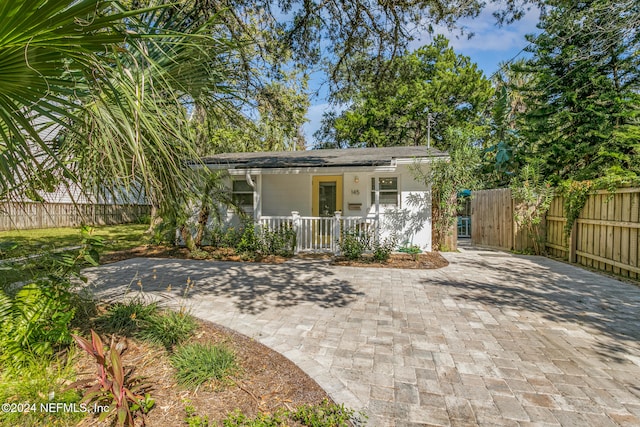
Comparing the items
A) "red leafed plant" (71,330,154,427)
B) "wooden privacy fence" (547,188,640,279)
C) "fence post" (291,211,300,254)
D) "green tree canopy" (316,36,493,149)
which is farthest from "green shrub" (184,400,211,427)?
"green tree canopy" (316,36,493,149)

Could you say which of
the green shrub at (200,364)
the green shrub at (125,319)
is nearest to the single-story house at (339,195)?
the green shrub at (125,319)

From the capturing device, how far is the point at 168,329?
10.2 ft

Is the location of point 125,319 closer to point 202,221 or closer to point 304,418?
Answer: point 304,418

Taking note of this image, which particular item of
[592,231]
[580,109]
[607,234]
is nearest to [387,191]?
[592,231]

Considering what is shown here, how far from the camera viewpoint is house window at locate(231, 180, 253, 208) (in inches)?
425

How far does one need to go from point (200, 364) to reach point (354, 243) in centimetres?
590

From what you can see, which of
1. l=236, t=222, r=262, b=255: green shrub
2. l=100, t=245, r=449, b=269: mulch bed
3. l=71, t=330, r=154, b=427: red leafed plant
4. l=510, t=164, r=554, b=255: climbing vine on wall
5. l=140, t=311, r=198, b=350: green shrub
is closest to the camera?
l=71, t=330, r=154, b=427: red leafed plant

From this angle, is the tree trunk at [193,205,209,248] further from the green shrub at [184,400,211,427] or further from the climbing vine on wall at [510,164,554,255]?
the climbing vine on wall at [510,164,554,255]

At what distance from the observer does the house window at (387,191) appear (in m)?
10.2

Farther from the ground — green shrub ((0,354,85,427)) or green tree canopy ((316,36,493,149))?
green tree canopy ((316,36,493,149))

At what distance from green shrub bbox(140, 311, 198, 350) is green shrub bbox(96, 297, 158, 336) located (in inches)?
3.4

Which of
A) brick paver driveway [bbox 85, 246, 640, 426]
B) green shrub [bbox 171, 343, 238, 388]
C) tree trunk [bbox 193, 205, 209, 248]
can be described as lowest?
brick paver driveway [bbox 85, 246, 640, 426]

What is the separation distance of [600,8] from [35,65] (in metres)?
8.07

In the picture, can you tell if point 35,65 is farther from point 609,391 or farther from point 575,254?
point 575,254
